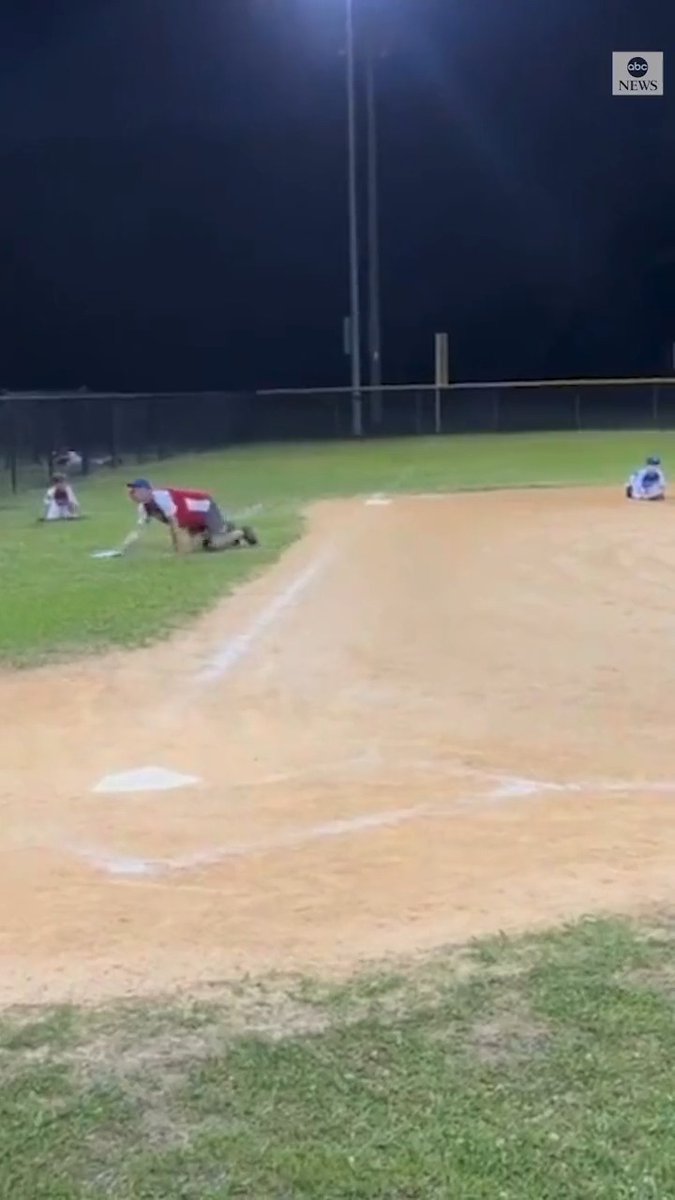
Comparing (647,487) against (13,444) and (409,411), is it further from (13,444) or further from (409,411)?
(409,411)

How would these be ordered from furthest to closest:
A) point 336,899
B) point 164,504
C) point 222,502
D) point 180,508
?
1. point 222,502
2. point 180,508
3. point 164,504
4. point 336,899

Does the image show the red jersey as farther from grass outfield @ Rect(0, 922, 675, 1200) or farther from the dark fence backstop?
the dark fence backstop

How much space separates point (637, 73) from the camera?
30.3 m

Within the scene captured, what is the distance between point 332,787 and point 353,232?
86.3ft

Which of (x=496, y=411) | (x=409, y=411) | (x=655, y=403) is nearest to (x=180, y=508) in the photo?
(x=409, y=411)

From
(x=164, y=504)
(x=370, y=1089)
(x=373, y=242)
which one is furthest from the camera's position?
(x=373, y=242)

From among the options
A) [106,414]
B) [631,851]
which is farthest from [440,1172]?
[106,414]

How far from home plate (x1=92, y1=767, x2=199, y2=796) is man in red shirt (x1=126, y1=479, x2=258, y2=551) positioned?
5.92 m

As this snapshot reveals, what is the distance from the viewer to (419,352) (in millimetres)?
31406

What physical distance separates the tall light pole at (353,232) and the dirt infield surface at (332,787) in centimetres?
2073

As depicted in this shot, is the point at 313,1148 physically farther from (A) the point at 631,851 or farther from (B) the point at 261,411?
(B) the point at 261,411

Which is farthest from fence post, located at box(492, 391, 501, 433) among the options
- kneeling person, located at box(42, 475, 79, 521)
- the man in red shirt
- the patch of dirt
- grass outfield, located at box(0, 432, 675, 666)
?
the patch of dirt

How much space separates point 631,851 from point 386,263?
28.4 meters

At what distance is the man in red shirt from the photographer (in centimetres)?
1083
